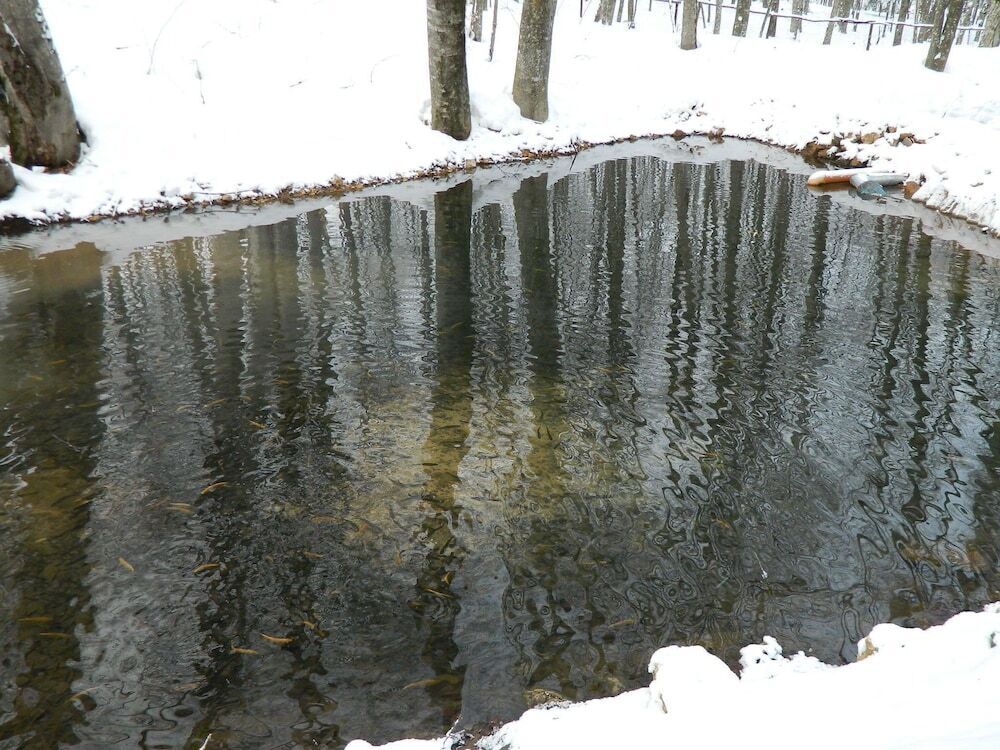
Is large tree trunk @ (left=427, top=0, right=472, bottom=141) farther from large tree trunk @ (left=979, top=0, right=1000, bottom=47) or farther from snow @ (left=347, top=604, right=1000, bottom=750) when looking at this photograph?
large tree trunk @ (left=979, top=0, right=1000, bottom=47)

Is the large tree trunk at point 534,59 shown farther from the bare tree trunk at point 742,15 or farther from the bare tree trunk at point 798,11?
the bare tree trunk at point 798,11

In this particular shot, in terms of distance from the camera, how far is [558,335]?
23.8ft

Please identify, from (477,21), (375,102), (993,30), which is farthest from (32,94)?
(993,30)

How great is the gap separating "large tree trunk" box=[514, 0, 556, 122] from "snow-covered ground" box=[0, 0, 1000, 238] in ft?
1.20

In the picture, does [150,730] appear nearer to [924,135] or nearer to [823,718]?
[823,718]

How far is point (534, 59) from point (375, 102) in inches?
151

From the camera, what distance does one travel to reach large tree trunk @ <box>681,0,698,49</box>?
77.1 feet

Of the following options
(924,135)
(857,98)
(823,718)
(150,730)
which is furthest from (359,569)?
(857,98)

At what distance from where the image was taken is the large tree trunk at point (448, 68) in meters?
13.5

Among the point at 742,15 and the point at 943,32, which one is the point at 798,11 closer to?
the point at 742,15

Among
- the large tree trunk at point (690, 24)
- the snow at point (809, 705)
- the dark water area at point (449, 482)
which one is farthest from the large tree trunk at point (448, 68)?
the snow at point (809, 705)

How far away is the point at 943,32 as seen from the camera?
18828 mm

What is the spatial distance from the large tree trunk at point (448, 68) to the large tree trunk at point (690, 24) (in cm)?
1211

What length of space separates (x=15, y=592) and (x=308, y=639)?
5.35 feet
